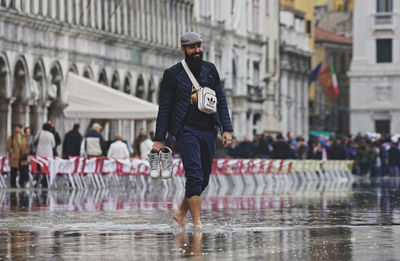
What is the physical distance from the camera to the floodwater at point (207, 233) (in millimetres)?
12922

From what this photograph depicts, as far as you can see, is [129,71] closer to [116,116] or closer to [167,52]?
[167,52]

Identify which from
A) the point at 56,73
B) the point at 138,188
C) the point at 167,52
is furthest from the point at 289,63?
the point at 138,188

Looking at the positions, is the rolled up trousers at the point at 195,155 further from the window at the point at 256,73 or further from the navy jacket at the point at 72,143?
the window at the point at 256,73

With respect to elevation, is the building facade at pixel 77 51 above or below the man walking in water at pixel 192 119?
above

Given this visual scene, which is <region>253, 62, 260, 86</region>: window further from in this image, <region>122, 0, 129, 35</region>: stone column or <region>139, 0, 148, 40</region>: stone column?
<region>122, 0, 129, 35</region>: stone column

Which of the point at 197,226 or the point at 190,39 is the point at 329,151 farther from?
the point at 197,226

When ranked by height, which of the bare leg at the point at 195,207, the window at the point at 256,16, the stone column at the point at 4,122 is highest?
the window at the point at 256,16

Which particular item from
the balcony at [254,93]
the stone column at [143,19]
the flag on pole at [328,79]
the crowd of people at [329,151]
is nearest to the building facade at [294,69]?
the flag on pole at [328,79]

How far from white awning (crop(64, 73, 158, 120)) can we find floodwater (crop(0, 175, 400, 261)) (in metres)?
18.4

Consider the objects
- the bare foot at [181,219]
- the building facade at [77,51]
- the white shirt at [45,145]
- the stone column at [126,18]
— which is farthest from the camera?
the stone column at [126,18]

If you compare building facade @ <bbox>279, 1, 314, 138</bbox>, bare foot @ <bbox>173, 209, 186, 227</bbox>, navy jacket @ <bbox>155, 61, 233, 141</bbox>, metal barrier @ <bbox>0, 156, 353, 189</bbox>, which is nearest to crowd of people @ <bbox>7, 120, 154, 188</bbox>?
metal barrier @ <bbox>0, 156, 353, 189</bbox>

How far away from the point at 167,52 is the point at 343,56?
60455 millimetres

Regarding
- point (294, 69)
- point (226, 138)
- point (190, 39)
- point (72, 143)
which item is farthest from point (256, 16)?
point (226, 138)

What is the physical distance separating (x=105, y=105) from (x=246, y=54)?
43457mm
